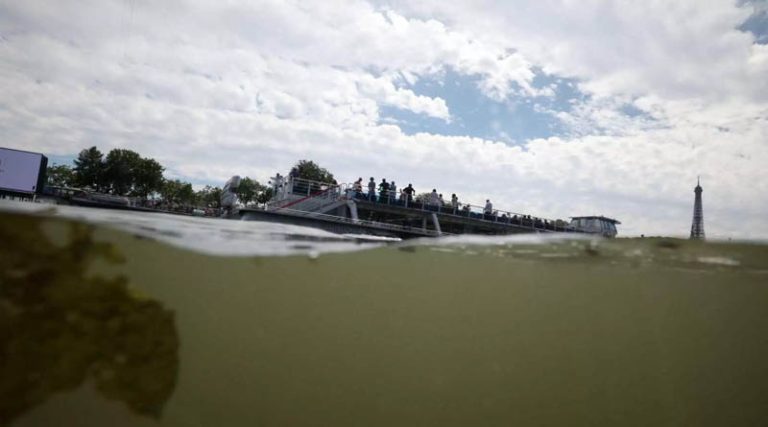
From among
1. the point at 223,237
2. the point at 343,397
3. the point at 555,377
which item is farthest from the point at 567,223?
the point at 223,237

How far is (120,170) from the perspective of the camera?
5578 cm

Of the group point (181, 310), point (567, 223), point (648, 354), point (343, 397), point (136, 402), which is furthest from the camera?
point (567, 223)

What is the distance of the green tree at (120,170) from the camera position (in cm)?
5562

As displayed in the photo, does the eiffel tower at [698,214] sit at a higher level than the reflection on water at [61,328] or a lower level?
higher

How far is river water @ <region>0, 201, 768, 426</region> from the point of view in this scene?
6.46m

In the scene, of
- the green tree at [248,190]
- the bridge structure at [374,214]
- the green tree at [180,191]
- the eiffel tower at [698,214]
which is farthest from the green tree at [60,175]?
the eiffel tower at [698,214]

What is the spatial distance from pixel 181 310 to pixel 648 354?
9.42 metres

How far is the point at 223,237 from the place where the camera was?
7.02 m

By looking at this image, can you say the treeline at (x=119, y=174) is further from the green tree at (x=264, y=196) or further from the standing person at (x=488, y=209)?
the standing person at (x=488, y=209)

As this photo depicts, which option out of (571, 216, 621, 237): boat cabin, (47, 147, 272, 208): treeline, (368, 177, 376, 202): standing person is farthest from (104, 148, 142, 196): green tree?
(571, 216, 621, 237): boat cabin

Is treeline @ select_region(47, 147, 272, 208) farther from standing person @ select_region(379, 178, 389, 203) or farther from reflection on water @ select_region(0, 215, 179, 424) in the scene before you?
reflection on water @ select_region(0, 215, 179, 424)

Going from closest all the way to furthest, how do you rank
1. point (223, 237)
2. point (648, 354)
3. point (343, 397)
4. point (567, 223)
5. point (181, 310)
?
point (223, 237) → point (181, 310) → point (343, 397) → point (648, 354) → point (567, 223)

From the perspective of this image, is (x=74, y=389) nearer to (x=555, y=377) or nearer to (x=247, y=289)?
(x=247, y=289)

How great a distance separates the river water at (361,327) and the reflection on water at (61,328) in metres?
0.02
